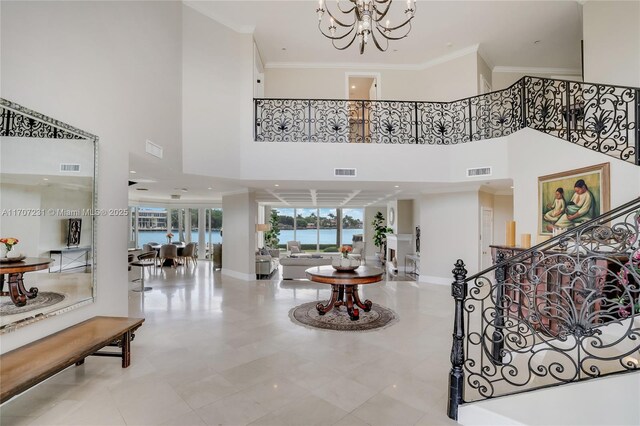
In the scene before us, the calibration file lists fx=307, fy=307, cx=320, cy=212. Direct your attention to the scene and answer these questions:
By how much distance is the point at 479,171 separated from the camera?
6.80m

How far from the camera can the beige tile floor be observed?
2.62m

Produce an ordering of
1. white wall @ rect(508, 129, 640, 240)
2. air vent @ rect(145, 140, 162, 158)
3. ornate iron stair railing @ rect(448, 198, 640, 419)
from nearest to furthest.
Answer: ornate iron stair railing @ rect(448, 198, 640, 419) → white wall @ rect(508, 129, 640, 240) → air vent @ rect(145, 140, 162, 158)

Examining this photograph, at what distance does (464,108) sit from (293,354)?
263 inches

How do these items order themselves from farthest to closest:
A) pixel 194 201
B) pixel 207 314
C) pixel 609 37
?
pixel 194 201, pixel 207 314, pixel 609 37

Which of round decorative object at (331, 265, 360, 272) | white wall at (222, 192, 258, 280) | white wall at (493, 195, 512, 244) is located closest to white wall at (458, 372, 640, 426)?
round decorative object at (331, 265, 360, 272)

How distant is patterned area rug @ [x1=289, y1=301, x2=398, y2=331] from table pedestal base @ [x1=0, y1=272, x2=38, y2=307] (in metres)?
3.37

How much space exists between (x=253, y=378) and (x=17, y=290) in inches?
89.7

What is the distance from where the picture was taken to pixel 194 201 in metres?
14.1

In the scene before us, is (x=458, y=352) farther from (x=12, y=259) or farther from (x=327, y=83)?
(x=327, y=83)

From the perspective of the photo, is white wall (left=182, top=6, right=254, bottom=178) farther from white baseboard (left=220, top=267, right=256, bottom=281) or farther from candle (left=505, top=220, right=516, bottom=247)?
Answer: candle (left=505, top=220, right=516, bottom=247)

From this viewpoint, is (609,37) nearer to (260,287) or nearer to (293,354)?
(293,354)

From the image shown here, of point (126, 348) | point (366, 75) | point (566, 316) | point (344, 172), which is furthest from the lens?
point (366, 75)

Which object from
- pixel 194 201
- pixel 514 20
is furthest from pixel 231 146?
pixel 194 201

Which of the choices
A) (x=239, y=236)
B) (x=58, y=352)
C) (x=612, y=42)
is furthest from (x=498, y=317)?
(x=239, y=236)
